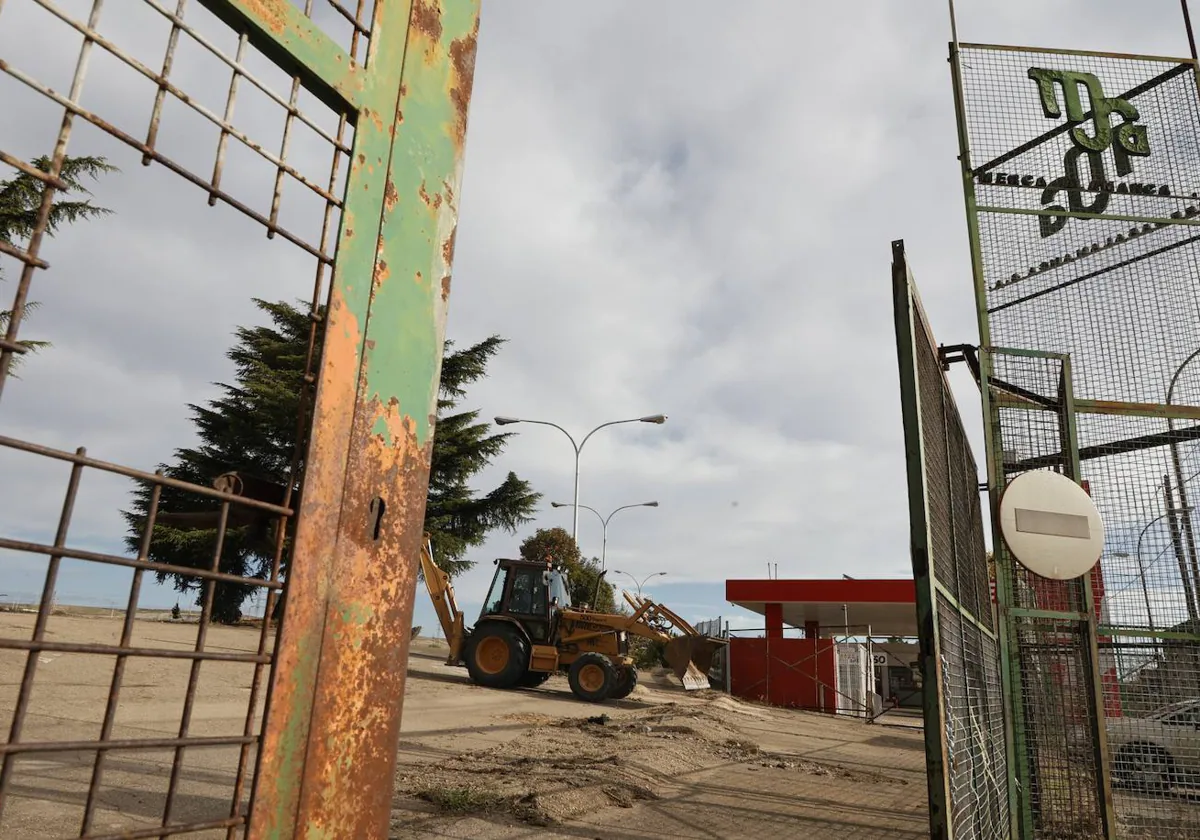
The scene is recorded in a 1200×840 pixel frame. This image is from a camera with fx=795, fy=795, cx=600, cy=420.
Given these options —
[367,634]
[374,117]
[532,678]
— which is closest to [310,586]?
[367,634]

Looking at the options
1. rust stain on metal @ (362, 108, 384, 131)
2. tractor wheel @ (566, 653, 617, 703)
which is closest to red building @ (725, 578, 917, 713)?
tractor wheel @ (566, 653, 617, 703)

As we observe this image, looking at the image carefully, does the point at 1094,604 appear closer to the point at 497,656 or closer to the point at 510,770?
the point at 510,770

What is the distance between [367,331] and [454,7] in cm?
128

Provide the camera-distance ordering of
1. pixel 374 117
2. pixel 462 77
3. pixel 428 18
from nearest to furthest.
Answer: pixel 374 117 → pixel 428 18 → pixel 462 77

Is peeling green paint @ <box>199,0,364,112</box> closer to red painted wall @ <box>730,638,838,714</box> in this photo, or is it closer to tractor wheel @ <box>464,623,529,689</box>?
tractor wheel @ <box>464,623,529,689</box>

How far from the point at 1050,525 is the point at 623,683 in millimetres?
11981

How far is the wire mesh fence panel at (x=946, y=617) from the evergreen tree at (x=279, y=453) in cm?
1673

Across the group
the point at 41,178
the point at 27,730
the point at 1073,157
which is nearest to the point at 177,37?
the point at 41,178

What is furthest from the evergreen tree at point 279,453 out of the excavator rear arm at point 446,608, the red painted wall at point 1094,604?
the red painted wall at point 1094,604

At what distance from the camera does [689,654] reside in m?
18.3

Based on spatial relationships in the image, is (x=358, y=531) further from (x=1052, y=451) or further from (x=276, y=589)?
(x=1052, y=451)

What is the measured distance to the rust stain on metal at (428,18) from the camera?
2.55 m

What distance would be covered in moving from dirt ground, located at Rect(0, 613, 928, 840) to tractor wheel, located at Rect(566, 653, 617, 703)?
1.63 metres

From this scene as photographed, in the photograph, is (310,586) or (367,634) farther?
(367,634)
